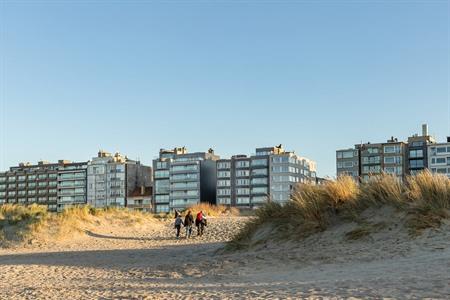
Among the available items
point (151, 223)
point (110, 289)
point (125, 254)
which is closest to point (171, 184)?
point (151, 223)

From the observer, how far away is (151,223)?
3412 centimetres

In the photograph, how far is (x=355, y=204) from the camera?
A: 15508 millimetres

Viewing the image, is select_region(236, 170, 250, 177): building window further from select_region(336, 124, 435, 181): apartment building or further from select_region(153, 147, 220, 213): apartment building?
select_region(336, 124, 435, 181): apartment building

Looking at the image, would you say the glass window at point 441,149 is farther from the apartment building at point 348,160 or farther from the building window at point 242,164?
the building window at point 242,164

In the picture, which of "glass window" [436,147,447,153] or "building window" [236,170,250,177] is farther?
"building window" [236,170,250,177]

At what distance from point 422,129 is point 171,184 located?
6340cm

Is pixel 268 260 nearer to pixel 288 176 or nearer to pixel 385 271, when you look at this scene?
pixel 385 271

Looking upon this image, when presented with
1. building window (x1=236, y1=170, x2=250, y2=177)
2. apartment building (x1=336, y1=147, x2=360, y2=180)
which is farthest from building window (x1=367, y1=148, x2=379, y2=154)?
building window (x1=236, y1=170, x2=250, y2=177)

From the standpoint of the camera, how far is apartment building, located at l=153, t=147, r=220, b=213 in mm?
142875

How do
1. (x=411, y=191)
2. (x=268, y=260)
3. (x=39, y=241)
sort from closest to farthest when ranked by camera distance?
(x=268, y=260) → (x=411, y=191) → (x=39, y=241)

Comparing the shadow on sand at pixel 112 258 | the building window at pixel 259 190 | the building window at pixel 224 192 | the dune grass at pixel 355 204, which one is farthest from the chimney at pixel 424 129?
the dune grass at pixel 355 204

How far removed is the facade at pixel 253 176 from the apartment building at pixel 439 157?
30.5m

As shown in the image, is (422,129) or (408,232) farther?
(422,129)

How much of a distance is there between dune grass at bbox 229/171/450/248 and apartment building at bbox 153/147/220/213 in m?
124
